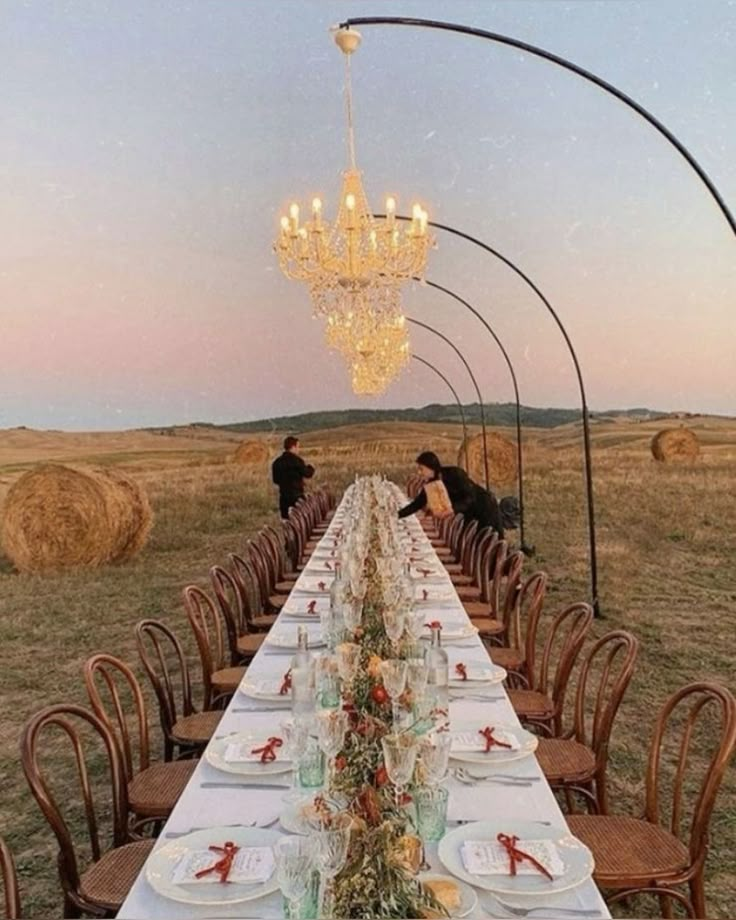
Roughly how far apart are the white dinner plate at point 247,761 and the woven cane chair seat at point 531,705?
1528mm

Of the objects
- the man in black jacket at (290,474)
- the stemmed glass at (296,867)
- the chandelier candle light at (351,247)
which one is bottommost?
the stemmed glass at (296,867)

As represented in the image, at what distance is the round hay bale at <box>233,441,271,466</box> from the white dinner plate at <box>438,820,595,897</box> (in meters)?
18.0

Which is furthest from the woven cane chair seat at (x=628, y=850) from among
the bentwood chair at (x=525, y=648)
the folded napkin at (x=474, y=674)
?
the bentwood chair at (x=525, y=648)

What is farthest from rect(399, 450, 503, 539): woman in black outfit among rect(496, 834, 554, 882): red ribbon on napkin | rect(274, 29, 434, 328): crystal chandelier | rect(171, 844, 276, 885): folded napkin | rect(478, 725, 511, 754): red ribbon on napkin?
rect(171, 844, 276, 885): folded napkin

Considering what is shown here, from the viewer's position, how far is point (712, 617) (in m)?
8.27

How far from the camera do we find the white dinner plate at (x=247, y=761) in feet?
8.29

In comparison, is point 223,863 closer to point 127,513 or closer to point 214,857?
point 214,857

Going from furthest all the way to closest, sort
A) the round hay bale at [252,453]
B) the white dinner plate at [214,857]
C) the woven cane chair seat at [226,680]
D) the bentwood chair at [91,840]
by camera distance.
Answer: the round hay bale at [252,453]
the woven cane chair seat at [226,680]
the bentwood chair at [91,840]
the white dinner plate at [214,857]

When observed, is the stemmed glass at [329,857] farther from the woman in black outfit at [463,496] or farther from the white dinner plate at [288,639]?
the woman in black outfit at [463,496]

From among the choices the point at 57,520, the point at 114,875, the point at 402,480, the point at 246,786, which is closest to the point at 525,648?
the point at 246,786

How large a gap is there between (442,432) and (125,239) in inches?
355

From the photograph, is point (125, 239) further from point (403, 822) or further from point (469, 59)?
point (403, 822)

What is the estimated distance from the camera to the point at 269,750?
2613mm

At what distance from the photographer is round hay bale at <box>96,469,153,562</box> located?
38.4ft
